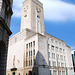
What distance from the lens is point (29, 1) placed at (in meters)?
52.7

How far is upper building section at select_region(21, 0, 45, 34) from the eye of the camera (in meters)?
48.7

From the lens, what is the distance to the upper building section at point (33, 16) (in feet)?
160

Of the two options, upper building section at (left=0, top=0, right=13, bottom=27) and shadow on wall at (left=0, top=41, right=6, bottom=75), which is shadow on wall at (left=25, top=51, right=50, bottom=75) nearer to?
shadow on wall at (left=0, top=41, right=6, bottom=75)

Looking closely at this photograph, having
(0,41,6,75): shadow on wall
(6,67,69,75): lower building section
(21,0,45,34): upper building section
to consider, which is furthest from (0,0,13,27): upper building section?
(21,0,45,34): upper building section

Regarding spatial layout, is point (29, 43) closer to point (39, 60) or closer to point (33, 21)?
point (39, 60)

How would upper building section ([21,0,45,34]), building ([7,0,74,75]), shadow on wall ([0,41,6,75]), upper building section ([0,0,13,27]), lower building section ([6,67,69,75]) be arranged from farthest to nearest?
upper building section ([21,0,45,34]), building ([7,0,74,75]), lower building section ([6,67,69,75]), shadow on wall ([0,41,6,75]), upper building section ([0,0,13,27])

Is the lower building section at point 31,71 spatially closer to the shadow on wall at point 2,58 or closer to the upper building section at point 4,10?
the shadow on wall at point 2,58

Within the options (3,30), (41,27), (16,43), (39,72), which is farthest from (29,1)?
(3,30)

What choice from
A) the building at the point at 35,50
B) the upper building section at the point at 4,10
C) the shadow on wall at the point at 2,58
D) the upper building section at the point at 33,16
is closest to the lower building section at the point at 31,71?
the building at the point at 35,50

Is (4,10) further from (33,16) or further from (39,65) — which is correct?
(33,16)

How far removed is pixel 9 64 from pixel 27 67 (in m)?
14.1

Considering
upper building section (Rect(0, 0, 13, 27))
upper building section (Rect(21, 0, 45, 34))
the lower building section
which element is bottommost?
the lower building section

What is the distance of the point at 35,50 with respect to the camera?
34.2 meters

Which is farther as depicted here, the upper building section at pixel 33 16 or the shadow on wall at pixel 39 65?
the upper building section at pixel 33 16
